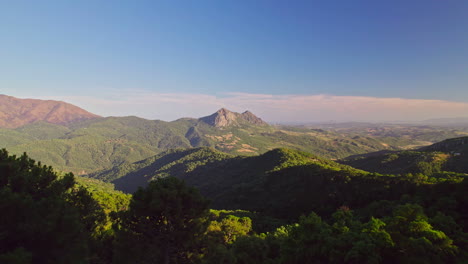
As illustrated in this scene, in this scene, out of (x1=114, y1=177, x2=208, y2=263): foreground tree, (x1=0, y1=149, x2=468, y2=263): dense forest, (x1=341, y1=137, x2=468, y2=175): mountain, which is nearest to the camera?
(x1=0, y1=149, x2=468, y2=263): dense forest

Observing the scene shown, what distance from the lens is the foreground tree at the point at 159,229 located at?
22125mm

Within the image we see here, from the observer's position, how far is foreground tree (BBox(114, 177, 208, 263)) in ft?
72.6

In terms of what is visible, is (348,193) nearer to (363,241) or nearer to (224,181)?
(363,241)

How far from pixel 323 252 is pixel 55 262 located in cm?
2083

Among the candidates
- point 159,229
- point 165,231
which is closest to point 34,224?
point 159,229

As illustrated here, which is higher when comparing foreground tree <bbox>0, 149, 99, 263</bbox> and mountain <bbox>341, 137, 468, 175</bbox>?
foreground tree <bbox>0, 149, 99, 263</bbox>

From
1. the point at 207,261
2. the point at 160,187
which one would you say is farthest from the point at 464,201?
the point at 160,187

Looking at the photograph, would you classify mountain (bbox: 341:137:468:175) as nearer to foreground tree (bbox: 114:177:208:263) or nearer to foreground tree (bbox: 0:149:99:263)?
foreground tree (bbox: 114:177:208:263)

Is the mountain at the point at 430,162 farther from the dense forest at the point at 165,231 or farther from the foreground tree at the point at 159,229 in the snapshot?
the foreground tree at the point at 159,229

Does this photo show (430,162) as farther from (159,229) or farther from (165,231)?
(159,229)

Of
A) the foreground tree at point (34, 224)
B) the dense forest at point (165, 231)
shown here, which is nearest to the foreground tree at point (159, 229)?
the dense forest at point (165, 231)

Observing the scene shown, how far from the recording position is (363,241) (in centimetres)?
1894

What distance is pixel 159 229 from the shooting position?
22.9 meters

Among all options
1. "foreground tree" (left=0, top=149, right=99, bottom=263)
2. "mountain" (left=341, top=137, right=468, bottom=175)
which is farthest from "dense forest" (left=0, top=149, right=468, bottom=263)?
"mountain" (left=341, top=137, right=468, bottom=175)
